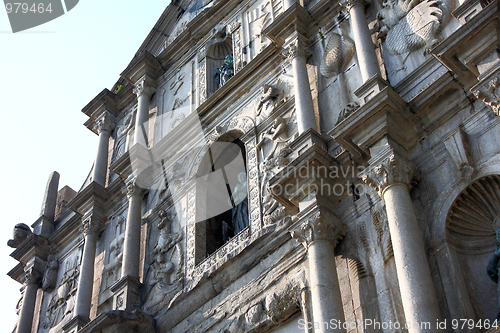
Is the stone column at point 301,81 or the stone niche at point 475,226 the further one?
the stone column at point 301,81

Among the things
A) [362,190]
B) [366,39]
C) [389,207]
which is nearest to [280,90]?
[366,39]

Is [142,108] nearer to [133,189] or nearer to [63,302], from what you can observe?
[133,189]

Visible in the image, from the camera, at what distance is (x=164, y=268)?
1089cm

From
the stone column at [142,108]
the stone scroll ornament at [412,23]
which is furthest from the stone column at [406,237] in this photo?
the stone column at [142,108]

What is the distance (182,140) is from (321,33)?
324 cm

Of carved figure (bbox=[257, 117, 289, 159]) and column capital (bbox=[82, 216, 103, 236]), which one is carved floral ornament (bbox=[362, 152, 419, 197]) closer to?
carved figure (bbox=[257, 117, 289, 159])

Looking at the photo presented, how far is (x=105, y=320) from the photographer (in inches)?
392

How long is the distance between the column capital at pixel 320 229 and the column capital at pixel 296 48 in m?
3.31

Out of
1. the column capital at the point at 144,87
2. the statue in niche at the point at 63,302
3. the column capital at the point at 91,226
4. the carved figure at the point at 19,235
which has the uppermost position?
the column capital at the point at 144,87

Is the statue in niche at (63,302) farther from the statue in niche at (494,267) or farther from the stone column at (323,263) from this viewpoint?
the statue in niche at (494,267)

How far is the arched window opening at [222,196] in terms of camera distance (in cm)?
1121

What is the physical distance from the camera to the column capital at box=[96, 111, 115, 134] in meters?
15.1

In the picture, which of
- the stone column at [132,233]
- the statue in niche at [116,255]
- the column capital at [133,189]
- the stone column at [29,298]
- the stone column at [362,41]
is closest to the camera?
the stone column at [362,41]

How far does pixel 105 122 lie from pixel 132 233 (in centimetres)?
413
